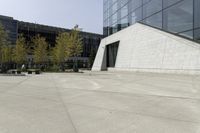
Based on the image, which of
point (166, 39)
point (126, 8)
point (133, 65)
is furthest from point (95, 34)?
point (166, 39)

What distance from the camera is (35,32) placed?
87.6 metres

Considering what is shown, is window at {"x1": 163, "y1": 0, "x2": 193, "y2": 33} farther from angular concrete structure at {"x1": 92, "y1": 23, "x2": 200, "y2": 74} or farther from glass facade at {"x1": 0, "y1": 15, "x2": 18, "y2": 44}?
glass facade at {"x1": 0, "y1": 15, "x2": 18, "y2": 44}

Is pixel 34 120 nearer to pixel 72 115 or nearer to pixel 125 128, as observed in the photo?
pixel 72 115

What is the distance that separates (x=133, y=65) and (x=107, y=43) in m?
16.4

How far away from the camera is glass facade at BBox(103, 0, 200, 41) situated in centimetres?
2312

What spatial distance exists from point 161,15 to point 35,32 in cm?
6719

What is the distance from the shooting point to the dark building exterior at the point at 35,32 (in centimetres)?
8000

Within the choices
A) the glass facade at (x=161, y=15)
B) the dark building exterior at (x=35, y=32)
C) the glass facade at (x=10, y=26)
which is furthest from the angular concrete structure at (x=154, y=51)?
the dark building exterior at (x=35, y=32)

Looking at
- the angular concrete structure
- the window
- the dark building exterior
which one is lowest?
the angular concrete structure

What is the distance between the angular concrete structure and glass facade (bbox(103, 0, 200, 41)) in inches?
40.8

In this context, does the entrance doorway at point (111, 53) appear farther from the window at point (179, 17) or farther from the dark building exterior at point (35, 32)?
the dark building exterior at point (35, 32)

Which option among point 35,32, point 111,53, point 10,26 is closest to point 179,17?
point 111,53

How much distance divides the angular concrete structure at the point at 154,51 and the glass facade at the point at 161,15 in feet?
3.40

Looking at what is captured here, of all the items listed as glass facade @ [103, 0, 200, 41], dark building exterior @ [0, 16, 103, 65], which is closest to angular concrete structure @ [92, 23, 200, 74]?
glass facade @ [103, 0, 200, 41]
